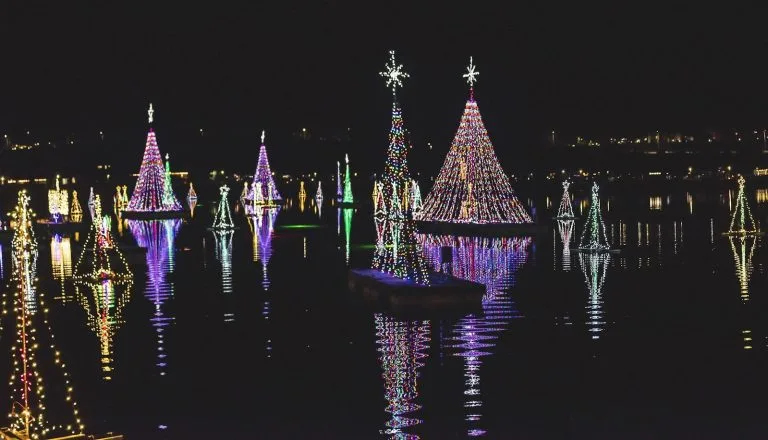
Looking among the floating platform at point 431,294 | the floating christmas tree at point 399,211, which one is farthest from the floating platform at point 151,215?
the floating platform at point 431,294

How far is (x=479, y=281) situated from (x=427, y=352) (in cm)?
676

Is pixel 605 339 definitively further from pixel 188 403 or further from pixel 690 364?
pixel 188 403

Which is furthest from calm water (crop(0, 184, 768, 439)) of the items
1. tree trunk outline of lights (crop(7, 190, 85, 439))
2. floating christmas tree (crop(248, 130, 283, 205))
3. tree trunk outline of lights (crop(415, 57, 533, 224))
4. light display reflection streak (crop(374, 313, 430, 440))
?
floating christmas tree (crop(248, 130, 283, 205))

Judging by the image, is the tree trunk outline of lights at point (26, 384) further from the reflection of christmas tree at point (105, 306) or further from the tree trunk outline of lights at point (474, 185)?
the tree trunk outline of lights at point (474, 185)

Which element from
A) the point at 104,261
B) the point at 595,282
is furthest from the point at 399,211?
the point at 104,261

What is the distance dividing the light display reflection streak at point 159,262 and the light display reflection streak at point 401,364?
2184mm

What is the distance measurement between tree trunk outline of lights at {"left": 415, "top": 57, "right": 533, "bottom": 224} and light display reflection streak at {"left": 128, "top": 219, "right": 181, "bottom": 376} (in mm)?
7440

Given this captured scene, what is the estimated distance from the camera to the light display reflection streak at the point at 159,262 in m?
13.7

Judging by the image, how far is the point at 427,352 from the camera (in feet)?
37.9

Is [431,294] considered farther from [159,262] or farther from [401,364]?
[159,262]

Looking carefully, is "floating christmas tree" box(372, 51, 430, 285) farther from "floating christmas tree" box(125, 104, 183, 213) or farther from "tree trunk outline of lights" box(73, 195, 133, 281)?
Result: "floating christmas tree" box(125, 104, 183, 213)

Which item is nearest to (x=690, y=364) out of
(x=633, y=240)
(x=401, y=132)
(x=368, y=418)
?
(x=368, y=418)

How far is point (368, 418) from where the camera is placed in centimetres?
886

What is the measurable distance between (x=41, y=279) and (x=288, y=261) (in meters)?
5.21
